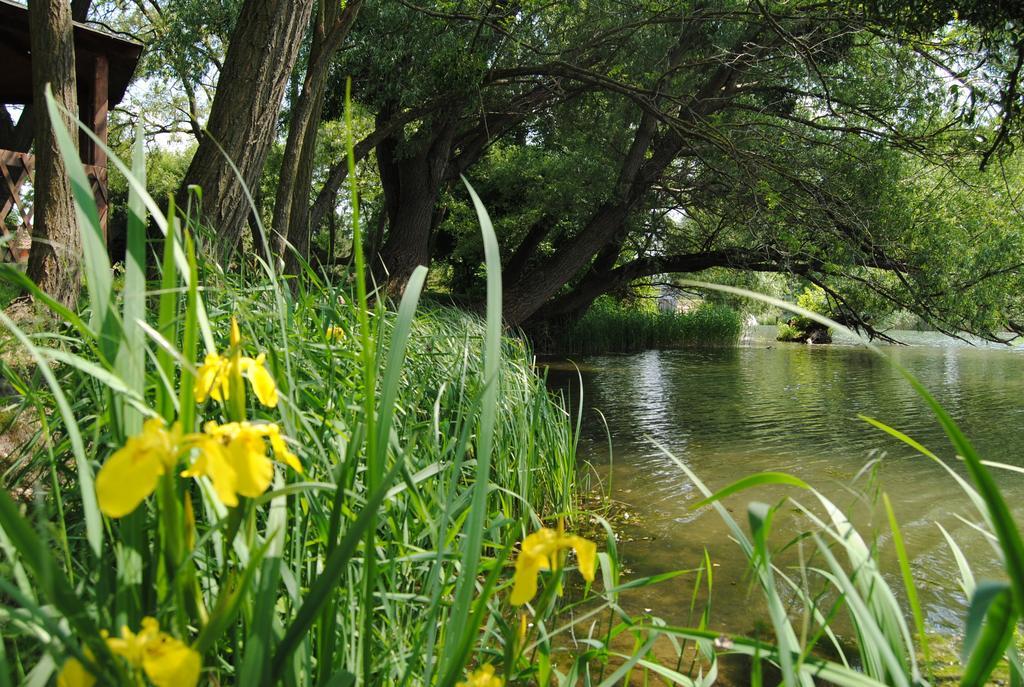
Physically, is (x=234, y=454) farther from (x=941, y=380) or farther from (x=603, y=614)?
(x=941, y=380)

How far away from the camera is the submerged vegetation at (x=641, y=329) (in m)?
17.6

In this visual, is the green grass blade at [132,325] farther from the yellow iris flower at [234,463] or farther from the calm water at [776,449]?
the calm water at [776,449]

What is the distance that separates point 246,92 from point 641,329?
1650 centimetres

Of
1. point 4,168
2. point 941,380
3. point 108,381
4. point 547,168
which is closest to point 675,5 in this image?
point 547,168

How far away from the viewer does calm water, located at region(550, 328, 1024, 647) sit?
3.66 meters

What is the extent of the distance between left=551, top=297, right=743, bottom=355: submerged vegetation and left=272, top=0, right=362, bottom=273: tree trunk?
11.1 meters

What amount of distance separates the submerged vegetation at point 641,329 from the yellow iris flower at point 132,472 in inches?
624

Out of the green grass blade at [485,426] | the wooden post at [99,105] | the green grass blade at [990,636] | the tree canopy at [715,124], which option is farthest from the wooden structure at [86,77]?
the green grass blade at [990,636]

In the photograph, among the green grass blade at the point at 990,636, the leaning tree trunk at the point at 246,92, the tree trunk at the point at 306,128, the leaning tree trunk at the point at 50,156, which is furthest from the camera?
the tree trunk at the point at 306,128

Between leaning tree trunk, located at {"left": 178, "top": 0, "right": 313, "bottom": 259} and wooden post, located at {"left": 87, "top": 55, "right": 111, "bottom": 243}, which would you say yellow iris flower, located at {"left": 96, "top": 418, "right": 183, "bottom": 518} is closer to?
leaning tree trunk, located at {"left": 178, "top": 0, "right": 313, "bottom": 259}

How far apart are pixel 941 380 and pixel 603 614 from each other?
1245 cm

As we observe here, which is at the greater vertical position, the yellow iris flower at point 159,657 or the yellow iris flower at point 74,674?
the yellow iris flower at point 159,657

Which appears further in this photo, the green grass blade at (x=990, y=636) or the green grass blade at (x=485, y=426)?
the green grass blade at (x=485, y=426)

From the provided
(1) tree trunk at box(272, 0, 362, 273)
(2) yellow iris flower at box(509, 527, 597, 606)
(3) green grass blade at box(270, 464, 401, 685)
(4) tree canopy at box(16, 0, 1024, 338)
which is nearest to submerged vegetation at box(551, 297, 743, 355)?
(4) tree canopy at box(16, 0, 1024, 338)
